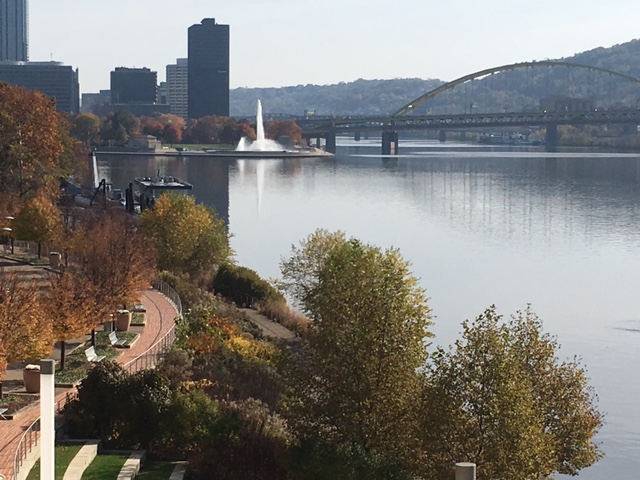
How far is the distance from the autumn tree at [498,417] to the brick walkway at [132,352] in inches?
241

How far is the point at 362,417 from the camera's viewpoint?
19297 millimetres

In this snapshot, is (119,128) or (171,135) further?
(171,135)

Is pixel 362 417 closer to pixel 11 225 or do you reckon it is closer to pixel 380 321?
pixel 380 321

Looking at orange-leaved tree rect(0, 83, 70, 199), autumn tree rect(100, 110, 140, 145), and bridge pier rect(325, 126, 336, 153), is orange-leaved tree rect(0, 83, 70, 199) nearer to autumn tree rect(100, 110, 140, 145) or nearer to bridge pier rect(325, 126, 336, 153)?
autumn tree rect(100, 110, 140, 145)

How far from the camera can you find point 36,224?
40.1 meters

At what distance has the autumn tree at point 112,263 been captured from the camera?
89.4ft

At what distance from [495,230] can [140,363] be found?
44788 mm

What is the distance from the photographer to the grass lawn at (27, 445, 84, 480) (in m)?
17.5

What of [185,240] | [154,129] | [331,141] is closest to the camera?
[185,240]

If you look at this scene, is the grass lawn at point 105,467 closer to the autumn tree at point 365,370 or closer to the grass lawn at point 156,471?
the grass lawn at point 156,471

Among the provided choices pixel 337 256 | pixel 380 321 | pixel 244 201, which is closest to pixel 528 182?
pixel 244 201

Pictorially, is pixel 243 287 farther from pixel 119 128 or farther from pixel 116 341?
pixel 119 128

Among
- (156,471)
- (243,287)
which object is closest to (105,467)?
(156,471)

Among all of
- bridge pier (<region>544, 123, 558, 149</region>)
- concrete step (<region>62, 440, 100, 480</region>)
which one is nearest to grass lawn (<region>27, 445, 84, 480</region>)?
concrete step (<region>62, 440, 100, 480</region>)
